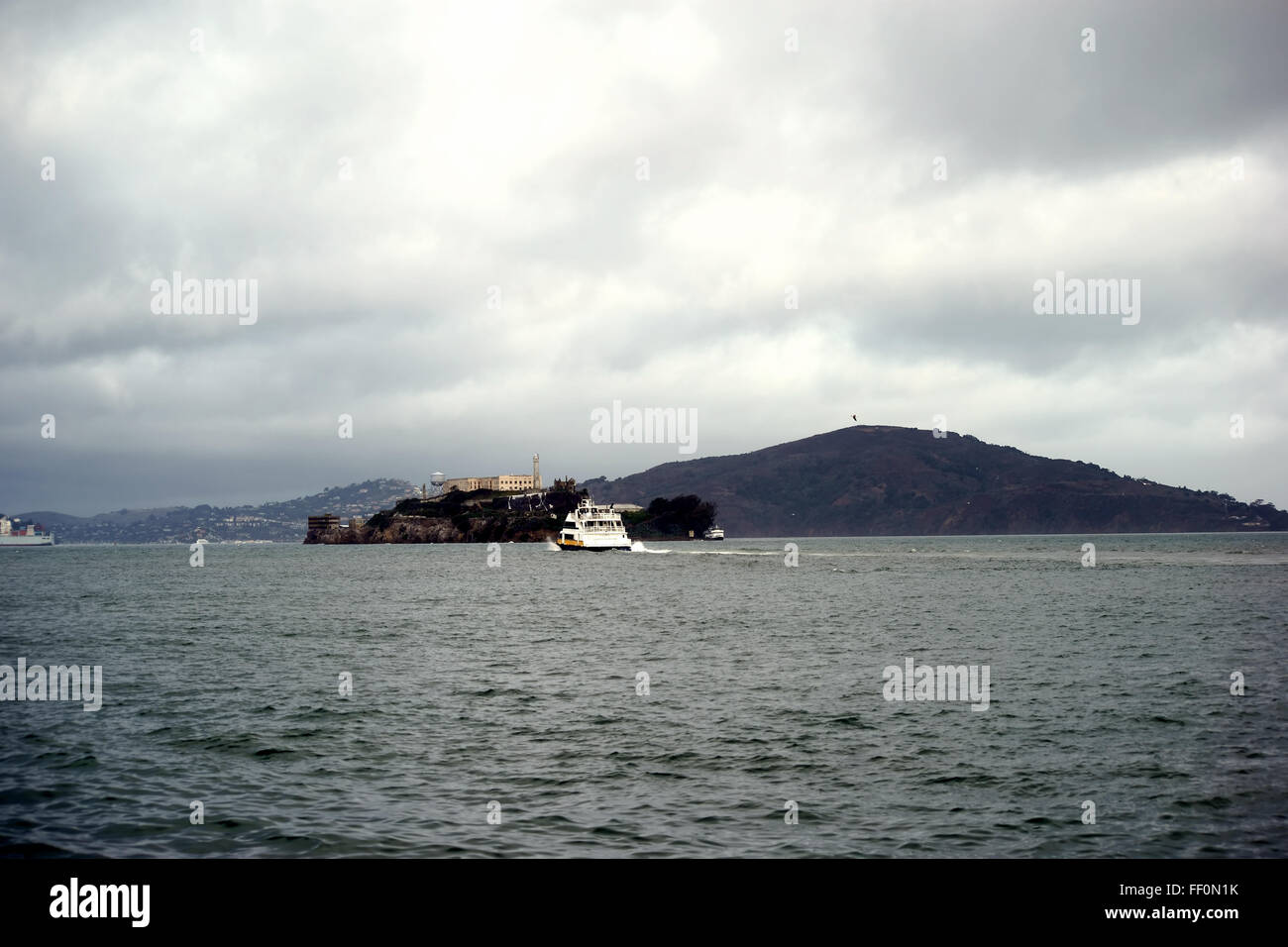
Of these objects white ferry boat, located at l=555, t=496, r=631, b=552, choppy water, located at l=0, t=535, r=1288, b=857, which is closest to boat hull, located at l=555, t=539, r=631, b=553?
white ferry boat, located at l=555, t=496, r=631, b=552

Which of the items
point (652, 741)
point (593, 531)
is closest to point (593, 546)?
point (593, 531)

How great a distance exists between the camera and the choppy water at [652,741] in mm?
14070

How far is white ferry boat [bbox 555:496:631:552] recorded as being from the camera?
161375 mm

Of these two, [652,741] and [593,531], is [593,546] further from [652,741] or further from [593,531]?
[652,741]

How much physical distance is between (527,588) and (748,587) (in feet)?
63.0

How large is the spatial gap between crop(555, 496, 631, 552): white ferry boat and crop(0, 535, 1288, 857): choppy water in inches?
4430

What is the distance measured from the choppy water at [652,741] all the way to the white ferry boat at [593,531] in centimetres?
11251

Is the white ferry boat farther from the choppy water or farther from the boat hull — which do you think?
the choppy water

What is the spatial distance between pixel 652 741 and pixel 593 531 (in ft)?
464

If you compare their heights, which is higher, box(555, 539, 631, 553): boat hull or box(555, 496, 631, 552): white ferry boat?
box(555, 496, 631, 552): white ferry boat
